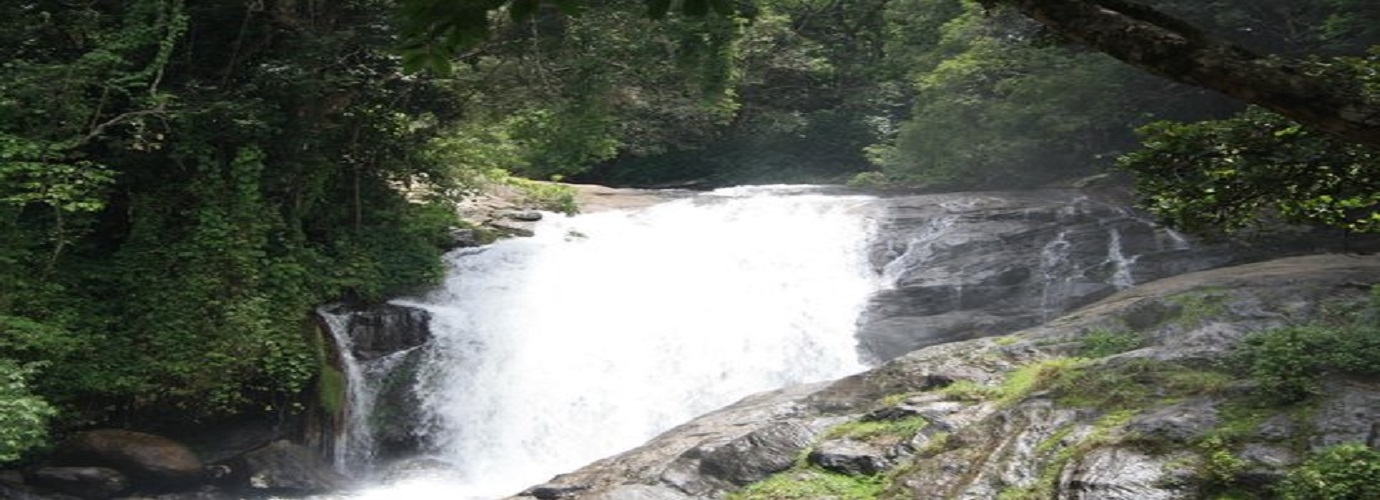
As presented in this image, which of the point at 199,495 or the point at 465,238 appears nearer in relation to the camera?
the point at 199,495

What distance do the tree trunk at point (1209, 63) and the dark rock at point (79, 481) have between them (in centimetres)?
1185

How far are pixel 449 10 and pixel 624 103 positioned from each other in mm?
17780

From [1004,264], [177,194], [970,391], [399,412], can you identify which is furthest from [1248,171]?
[177,194]

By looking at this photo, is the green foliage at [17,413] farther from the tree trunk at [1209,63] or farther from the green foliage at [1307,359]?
the tree trunk at [1209,63]

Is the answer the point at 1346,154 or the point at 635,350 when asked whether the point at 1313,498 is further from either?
the point at 635,350

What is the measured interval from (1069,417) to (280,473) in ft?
29.3

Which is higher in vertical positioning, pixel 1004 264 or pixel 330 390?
pixel 1004 264

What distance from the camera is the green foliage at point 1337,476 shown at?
6.52 metres

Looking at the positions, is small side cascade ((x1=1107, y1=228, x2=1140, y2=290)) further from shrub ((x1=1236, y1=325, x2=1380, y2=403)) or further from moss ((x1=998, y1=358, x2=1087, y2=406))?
shrub ((x1=1236, y1=325, x2=1380, y2=403))

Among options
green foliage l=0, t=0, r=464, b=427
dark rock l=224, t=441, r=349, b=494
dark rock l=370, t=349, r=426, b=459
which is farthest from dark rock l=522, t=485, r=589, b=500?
green foliage l=0, t=0, r=464, b=427

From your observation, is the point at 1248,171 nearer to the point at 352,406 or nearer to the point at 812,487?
the point at 812,487

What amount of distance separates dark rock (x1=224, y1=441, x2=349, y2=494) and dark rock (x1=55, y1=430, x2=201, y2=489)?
541 millimetres

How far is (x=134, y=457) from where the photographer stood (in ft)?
41.3

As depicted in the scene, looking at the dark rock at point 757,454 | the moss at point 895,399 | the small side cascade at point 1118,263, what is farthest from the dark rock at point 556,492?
the small side cascade at point 1118,263
